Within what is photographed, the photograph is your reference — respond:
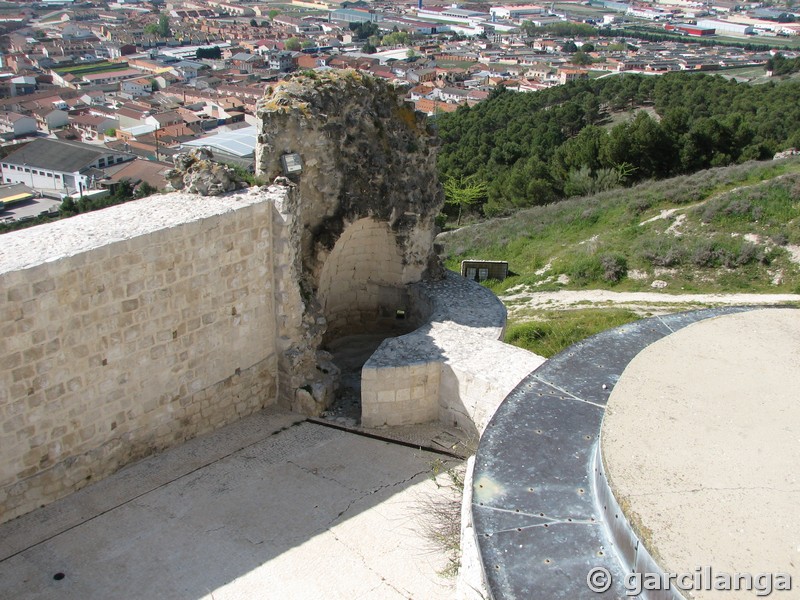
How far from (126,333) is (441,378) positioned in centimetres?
387

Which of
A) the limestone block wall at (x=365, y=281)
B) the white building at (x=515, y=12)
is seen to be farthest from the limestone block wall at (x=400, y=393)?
the white building at (x=515, y=12)

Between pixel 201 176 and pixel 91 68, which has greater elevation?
pixel 201 176

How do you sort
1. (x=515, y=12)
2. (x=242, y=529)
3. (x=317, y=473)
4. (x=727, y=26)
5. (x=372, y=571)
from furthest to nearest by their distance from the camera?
(x=515, y=12)
(x=727, y=26)
(x=317, y=473)
(x=242, y=529)
(x=372, y=571)

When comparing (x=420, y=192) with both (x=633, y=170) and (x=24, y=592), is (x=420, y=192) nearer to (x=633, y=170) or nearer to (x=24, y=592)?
(x=24, y=592)

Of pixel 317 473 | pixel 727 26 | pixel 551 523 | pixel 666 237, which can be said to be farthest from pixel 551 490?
pixel 727 26

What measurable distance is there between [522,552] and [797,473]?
1810mm

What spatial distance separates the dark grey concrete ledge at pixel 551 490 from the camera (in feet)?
15.9

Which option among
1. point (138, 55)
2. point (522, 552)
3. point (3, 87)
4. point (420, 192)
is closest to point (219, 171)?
point (420, 192)

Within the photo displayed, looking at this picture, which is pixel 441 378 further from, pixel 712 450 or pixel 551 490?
pixel 712 450

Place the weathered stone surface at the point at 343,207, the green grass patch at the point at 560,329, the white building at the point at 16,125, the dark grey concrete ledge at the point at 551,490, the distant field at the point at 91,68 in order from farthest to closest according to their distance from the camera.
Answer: the distant field at the point at 91,68, the white building at the point at 16,125, the green grass patch at the point at 560,329, the weathered stone surface at the point at 343,207, the dark grey concrete ledge at the point at 551,490

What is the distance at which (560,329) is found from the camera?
1431cm

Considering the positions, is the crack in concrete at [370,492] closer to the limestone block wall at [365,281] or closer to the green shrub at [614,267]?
the limestone block wall at [365,281]

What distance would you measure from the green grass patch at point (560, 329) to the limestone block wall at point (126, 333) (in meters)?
5.53
